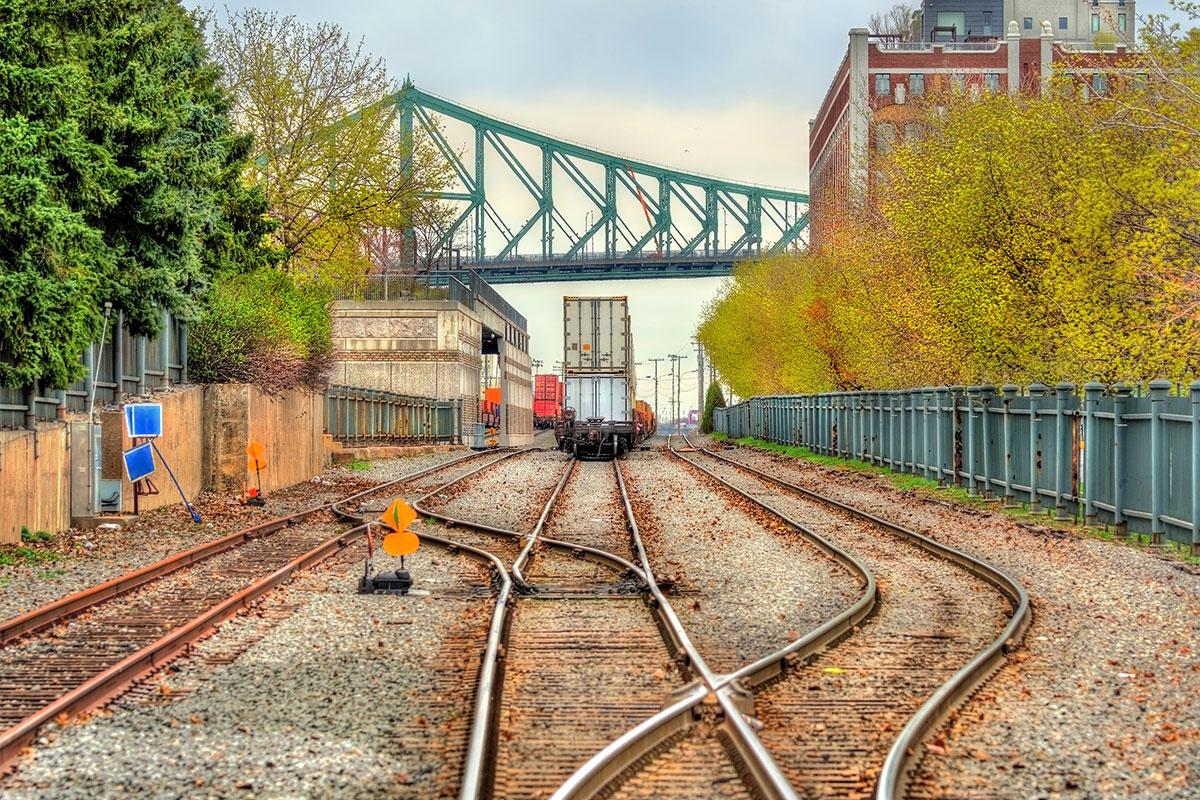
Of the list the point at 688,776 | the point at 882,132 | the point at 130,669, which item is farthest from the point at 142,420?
the point at 882,132

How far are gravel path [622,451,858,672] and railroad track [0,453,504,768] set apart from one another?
376cm

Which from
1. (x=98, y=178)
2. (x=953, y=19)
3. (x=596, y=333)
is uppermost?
(x=953, y=19)

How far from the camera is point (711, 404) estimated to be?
360 ft

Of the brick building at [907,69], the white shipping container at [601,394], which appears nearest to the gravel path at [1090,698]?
the white shipping container at [601,394]

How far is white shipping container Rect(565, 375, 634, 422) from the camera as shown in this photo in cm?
4800

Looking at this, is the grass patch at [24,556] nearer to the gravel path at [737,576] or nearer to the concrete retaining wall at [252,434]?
the gravel path at [737,576]

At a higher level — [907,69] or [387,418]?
[907,69]

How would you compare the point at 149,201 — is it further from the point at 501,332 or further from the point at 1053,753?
the point at 501,332

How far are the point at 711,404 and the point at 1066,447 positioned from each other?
290 feet

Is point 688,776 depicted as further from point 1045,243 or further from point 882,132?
point 882,132

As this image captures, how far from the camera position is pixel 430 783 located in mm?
6555

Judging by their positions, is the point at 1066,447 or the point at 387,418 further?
the point at 387,418

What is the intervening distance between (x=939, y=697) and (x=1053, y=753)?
2.85 feet

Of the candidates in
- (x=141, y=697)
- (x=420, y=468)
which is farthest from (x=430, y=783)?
(x=420, y=468)
